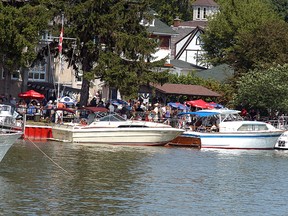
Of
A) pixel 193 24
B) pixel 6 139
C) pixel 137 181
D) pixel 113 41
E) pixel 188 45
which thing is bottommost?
pixel 137 181

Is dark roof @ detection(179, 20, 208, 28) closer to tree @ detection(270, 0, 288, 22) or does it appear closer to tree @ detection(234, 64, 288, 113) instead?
tree @ detection(270, 0, 288, 22)

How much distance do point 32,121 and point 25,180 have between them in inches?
979

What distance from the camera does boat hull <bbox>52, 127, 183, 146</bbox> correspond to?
218 feet

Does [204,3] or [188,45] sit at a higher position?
[204,3]

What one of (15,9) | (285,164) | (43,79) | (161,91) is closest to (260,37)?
(161,91)

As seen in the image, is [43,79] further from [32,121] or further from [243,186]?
[243,186]

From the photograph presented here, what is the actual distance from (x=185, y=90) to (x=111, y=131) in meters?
26.1

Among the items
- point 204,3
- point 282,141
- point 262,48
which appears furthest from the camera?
point 204,3

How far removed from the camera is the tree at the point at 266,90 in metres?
81.2

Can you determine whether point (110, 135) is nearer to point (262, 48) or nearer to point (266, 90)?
point (266, 90)

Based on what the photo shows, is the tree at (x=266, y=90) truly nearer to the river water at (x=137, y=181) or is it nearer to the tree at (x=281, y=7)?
the river water at (x=137, y=181)

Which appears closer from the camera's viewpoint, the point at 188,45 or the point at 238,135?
the point at 238,135

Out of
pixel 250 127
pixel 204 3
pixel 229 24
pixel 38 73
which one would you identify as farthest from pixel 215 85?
pixel 204 3

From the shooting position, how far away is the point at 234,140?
69.4 meters
